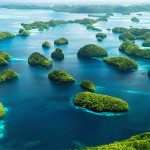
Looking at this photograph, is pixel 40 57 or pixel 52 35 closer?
pixel 40 57

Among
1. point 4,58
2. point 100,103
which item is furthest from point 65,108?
point 4,58

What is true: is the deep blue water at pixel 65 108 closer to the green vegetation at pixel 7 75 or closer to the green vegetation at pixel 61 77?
the green vegetation at pixel 7 75

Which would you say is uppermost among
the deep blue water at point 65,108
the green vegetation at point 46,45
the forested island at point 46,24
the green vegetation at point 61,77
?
the forested island at point 46,24

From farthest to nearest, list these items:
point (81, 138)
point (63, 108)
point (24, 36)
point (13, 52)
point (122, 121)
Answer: point (24, 36)
point (13, 52)
point (63, 108)
point (122, 121)
point (81, 138)

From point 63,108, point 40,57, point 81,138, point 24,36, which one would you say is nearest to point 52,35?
point 24,36

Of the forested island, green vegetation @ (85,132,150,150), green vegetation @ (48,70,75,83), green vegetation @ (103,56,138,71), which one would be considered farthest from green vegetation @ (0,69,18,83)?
the forested island

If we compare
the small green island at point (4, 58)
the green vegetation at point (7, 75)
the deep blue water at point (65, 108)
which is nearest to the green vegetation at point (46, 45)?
the deep blue water at point (65, 108)

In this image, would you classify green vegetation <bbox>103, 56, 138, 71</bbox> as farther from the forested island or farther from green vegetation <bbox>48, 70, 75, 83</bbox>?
the forested island

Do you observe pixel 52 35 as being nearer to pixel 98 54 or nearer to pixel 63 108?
pixel 98 54
